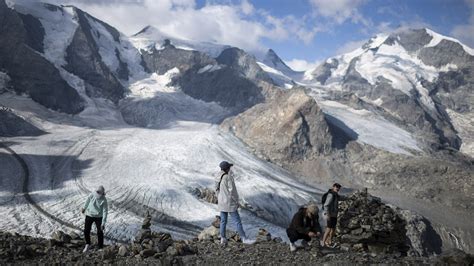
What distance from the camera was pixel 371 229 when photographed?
1847cm

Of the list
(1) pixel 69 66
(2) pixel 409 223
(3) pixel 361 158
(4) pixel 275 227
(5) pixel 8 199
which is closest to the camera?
(5) pixel 8 199

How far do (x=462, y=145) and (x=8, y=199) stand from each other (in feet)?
516

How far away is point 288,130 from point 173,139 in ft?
107

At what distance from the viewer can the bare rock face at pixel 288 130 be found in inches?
3720

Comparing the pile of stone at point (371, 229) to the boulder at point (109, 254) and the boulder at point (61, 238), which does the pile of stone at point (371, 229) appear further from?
the boulder at point (61, 238)

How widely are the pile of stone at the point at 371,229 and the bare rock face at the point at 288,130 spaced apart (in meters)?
68.4

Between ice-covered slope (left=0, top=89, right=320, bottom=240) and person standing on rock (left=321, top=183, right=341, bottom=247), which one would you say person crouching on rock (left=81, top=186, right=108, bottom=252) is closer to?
person standing on rock (left=321, top=183, right=341, bottom=247)

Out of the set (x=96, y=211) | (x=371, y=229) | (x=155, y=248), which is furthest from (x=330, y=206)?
(x=96, y=211)

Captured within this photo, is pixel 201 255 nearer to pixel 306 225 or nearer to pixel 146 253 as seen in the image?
pixel 146 253

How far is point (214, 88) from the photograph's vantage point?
161 meters

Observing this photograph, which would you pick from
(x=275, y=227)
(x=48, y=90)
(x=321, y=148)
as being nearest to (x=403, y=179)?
(x=321, y=148)

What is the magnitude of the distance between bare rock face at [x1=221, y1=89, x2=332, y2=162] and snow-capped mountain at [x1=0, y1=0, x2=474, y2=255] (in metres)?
0.28

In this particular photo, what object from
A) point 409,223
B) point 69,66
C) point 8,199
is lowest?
point 8,199

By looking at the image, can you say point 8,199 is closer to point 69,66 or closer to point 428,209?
point 428,209
